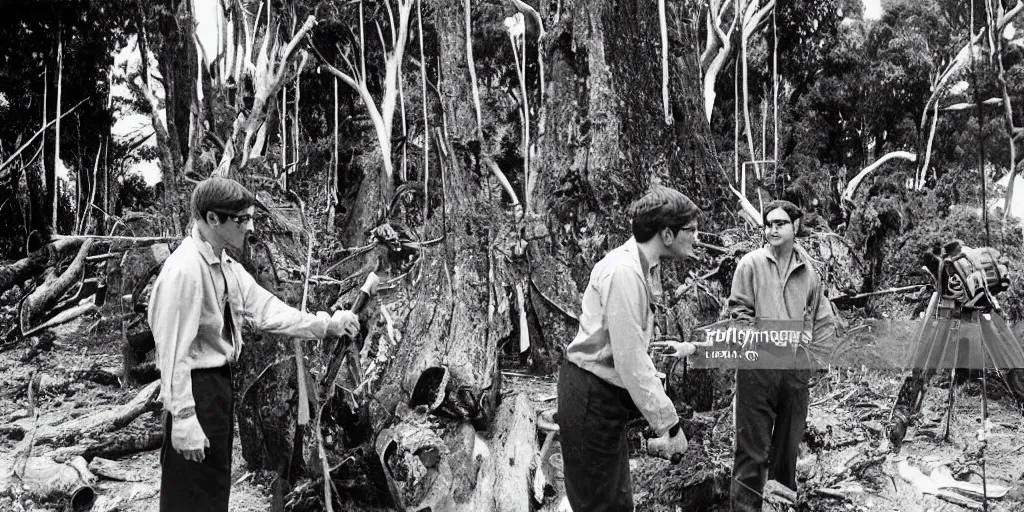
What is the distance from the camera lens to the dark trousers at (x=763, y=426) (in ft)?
10.9

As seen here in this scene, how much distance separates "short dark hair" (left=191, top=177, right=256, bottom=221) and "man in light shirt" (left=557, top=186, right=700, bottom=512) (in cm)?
119

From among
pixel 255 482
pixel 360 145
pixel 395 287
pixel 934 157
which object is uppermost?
pixel 360 145

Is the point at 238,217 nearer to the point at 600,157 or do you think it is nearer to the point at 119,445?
the point at 600,157

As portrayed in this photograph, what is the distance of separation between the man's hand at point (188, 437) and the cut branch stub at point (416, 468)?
1.60 meters

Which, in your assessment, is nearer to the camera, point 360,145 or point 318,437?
point 318,437

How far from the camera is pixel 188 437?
2.41 metres

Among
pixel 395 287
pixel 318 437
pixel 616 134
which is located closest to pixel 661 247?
pixel 616 134

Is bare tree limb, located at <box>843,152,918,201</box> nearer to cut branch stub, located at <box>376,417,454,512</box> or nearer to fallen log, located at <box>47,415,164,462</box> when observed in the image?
cut branch stub, located at <box>376,417,454,512</box>

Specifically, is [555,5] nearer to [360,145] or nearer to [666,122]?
[666,122]

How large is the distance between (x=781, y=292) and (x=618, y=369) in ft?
4.18

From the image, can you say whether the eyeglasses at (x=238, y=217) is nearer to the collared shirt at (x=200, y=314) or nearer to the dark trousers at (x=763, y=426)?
the collared shirt at (x=200, y=314)

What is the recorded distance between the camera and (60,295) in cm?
668

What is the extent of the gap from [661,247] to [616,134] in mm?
2018

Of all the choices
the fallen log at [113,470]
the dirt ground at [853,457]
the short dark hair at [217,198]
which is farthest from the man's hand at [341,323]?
the fallen log at [113,470]
